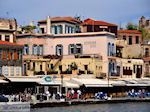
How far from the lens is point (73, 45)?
7981 cm

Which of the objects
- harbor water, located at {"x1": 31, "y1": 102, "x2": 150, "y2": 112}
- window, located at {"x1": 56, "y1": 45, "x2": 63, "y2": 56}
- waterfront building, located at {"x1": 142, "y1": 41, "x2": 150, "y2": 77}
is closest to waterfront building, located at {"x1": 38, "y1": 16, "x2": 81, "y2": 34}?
window, located at {"x1": 56, "y1": 45, "x2": 63, "y2": 56}

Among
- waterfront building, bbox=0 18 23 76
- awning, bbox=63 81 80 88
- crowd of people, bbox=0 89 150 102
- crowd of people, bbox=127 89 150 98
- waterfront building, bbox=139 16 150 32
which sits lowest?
crowd of people, bbox=127 89 150 98

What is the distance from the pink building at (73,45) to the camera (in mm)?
78000

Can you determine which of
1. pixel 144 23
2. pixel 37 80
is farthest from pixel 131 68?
pixel 144 23

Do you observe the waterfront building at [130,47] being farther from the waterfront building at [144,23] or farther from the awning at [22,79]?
the waterfront building at [144,23]

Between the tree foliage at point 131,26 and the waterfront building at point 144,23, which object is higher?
the waterfront building at point 144,23

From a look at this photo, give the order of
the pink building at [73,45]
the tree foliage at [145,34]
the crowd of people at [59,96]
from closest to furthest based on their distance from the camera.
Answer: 1. the crowd of people at [59,96]
2. the pink building at [73,45]
3. the tree foliage at [145,34]

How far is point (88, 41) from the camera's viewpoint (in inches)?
3103

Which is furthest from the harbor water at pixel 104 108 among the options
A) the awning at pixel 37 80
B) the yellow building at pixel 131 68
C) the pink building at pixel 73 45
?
the yellow building at pixel 131 68

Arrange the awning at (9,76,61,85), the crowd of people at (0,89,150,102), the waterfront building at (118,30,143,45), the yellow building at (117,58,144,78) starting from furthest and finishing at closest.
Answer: the waterfront building at (118,30,143,45) < the yellow building at (117,58,144,78) < the awning at (9,76,61,85) < the crowd of people at (0,89,150,102)

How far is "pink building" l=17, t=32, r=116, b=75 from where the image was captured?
78000mm

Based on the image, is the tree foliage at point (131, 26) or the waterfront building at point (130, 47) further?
the tree foliage at point (131, 26)

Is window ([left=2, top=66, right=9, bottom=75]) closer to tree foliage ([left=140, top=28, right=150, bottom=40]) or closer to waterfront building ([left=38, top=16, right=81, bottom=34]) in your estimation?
waterfront building ([left=38, top=16, right=81, bottom=34])

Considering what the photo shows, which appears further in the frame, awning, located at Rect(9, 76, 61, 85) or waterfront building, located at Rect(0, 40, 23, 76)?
waterfront building, located at Rect(0, 40, 23, 76)
